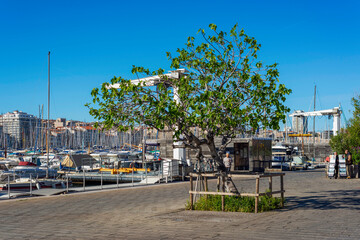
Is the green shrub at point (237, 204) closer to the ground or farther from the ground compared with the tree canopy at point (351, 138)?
closer to the ground

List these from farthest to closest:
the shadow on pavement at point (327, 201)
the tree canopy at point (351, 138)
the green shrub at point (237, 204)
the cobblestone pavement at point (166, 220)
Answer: the tree canopy at point (351, 138), the shadow on pavement at point (327, 201), the green shrub at point (237, 204), the cobblestone pavement at point (166, 220)

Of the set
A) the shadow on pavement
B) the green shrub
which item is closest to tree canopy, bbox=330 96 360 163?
the shadow on pavement

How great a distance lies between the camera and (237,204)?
13773mm

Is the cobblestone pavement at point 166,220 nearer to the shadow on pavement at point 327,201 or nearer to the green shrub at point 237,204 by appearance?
the shadow on pavement at point 327,201

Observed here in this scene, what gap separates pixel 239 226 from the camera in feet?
36.0

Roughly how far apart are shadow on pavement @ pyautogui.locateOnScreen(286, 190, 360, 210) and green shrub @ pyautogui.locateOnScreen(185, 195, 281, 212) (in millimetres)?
680

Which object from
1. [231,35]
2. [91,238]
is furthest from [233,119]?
[91,238]

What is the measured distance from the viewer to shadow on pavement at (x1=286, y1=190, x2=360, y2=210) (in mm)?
14477

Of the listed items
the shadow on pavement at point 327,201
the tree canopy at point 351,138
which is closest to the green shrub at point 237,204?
the shadow on pavement at point 327,201

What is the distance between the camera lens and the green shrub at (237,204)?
13.6m

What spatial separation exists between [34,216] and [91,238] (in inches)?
173

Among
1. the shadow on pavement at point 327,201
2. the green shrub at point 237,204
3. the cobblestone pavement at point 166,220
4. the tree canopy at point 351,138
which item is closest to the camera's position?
the cobblestone pavement at point 166,220

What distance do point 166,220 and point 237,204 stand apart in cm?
A: 255

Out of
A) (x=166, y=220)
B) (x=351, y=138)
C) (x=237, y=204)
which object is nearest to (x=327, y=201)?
(x=237, y=204)
